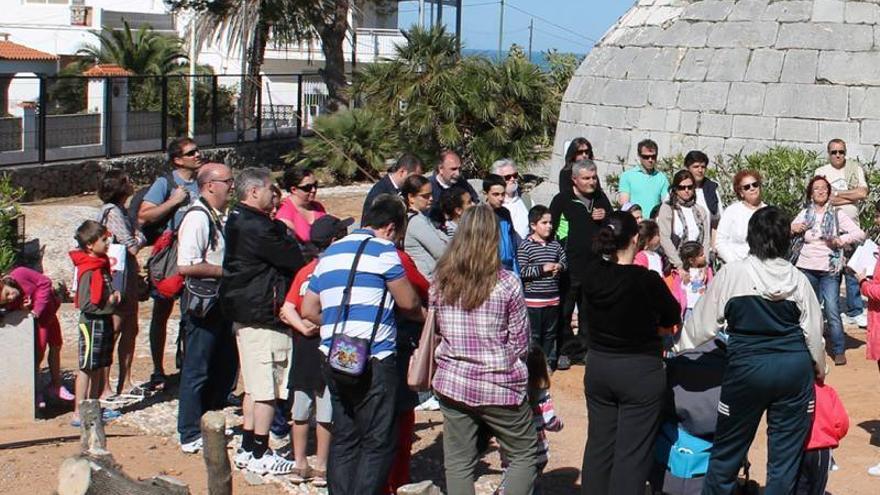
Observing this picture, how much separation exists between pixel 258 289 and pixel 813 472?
3.07 meters

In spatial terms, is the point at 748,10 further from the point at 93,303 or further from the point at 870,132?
the point at 93,303

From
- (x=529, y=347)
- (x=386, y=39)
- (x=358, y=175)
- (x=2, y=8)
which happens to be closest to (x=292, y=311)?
(x=529, y=347)

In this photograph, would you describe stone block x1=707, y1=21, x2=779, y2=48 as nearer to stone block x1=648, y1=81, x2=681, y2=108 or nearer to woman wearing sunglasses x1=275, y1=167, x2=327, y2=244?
stone block x1=648, y1=81, x2=681, y2=108

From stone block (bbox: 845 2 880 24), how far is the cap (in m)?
7.53

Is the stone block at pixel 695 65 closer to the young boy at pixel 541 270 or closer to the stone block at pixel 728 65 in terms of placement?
the stone block at pixel 728 65

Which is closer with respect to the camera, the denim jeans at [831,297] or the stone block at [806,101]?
the denim jeans at [831,297]

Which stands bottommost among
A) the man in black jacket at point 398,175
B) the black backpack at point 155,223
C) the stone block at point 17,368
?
the stone block at point 17,368

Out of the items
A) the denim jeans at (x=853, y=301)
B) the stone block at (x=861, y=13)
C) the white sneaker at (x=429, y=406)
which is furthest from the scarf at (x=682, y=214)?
the stone block at (x=861, y=13)

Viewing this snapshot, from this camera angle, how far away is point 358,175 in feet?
82.8

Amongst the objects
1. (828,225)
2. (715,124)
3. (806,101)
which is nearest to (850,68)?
(806,101)

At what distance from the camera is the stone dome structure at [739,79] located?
1218 cm

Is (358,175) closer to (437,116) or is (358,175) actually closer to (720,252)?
(437,116)

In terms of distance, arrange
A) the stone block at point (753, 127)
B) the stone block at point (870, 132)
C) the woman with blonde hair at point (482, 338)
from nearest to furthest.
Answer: the woman with blonde hair at point (482, 338)
the stone block at point (870, 132)
the stone block at point (753, 127)

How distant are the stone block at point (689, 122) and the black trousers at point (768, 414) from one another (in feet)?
24.6
